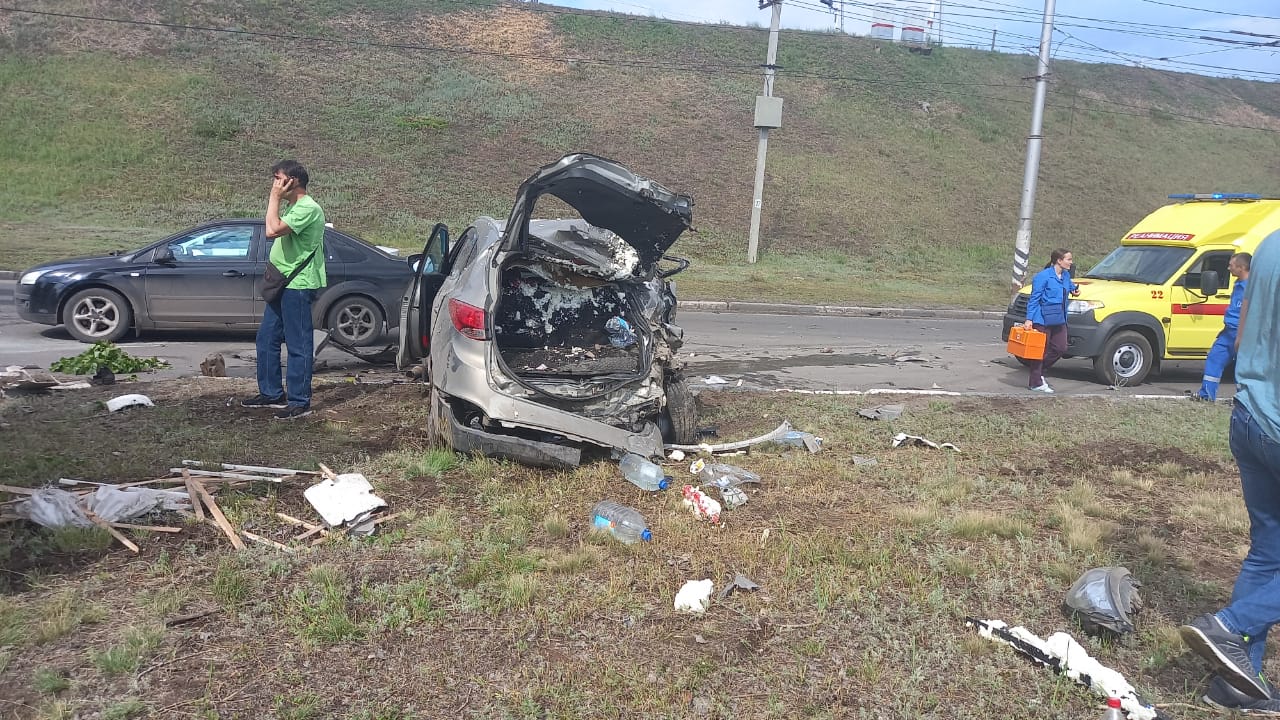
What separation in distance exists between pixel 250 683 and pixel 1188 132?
51.8 m

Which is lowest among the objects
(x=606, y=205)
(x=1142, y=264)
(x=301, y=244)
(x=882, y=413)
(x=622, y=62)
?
(x=882, y=413)

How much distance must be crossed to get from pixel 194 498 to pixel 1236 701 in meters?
4.74

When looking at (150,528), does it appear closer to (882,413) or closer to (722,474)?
(722,474)

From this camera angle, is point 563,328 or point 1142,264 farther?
point 1142,264

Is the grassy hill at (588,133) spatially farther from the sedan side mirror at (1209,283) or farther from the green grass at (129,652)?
the green grass at (129,652)

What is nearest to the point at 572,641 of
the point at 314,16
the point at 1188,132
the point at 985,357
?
the point at 985,357

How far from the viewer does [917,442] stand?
6969 millimetres

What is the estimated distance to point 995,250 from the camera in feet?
94.2

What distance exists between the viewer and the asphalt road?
31.2ft

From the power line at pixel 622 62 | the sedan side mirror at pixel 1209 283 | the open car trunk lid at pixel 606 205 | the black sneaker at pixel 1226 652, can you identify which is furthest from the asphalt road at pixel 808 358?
the power line at pixel 622 62

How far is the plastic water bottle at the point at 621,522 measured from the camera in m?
4.66

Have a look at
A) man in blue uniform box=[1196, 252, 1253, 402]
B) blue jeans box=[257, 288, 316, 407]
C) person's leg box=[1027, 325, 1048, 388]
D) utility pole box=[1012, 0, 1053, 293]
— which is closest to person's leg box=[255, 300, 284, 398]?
blue jeans box=[257, 288, 316, 407]

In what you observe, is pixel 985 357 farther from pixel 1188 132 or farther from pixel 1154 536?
pixel 1188 132

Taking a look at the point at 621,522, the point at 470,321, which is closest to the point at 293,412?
the point at 470,321
